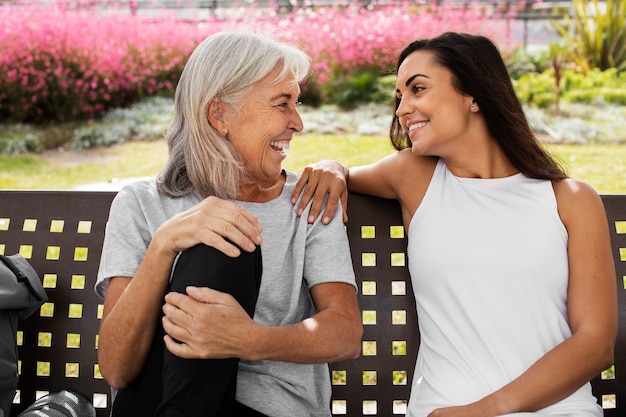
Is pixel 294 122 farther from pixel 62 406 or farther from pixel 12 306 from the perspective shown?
pixel 62 406

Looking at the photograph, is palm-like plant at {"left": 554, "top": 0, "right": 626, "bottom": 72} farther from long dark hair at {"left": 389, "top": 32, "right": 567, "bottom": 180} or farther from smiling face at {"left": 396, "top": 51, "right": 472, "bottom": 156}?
smiling face at {"left": 396, "top": 51, "right": 472, "bottom": 156}

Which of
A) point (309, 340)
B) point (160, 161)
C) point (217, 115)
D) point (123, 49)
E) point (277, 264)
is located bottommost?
point (160, 161)

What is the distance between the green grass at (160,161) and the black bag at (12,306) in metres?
4.04

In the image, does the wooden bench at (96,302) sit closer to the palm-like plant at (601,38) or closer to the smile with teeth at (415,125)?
the smile with teeth at (415,125)

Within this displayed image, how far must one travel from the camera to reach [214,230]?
7.04 ft

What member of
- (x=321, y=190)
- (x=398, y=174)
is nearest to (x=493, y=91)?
(x=398, y=174)

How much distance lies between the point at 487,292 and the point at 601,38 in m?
7.13

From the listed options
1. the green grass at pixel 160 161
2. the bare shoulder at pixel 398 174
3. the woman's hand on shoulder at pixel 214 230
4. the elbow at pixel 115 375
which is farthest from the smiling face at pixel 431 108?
the green grass at pixel 160 161

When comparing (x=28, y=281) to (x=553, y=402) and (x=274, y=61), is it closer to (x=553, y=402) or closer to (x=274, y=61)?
(x=274, y=61)

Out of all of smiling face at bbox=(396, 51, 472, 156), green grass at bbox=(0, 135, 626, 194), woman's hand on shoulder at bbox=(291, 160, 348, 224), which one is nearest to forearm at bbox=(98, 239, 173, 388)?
woman's hand on shoulder at bbox=(291, 160, 348, 224)

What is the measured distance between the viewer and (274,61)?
2.48 metres

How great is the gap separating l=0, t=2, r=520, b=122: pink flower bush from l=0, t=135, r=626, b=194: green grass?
1.00 metres

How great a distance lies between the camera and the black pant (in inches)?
81.7

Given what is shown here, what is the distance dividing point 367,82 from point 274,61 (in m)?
6.07
